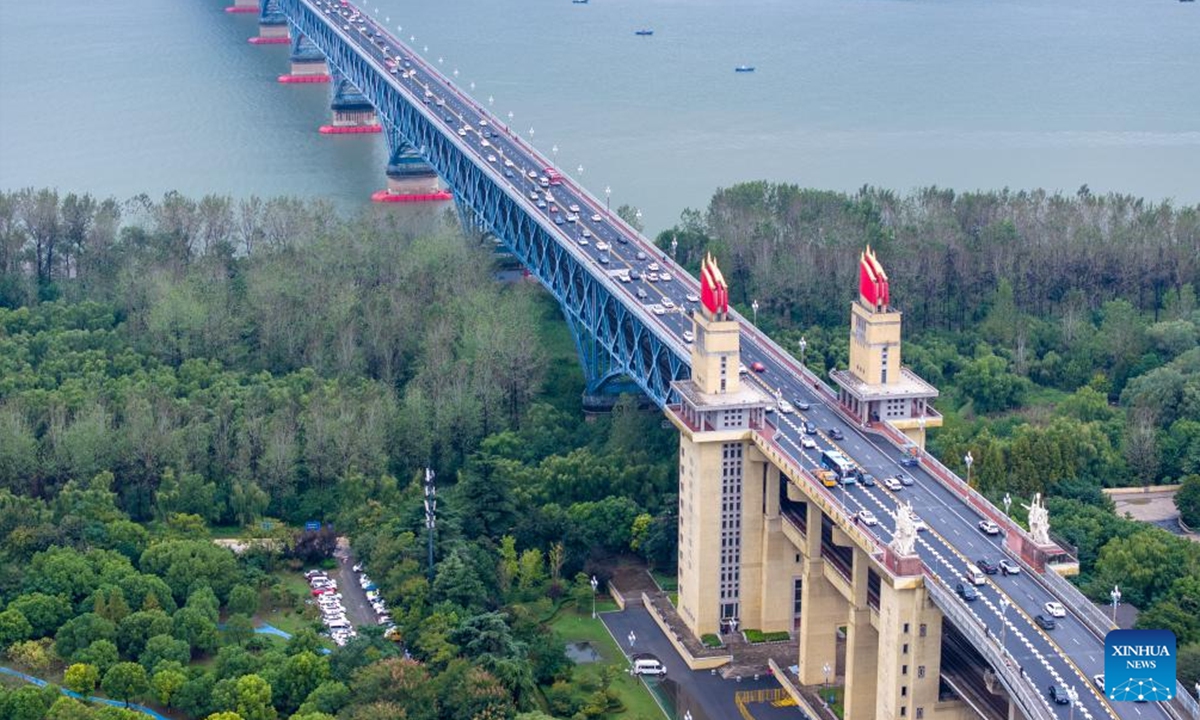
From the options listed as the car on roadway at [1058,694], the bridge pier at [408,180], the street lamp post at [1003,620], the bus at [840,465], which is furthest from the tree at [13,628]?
the bridge pier at [408,180]

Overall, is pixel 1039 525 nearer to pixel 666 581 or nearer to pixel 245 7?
pixel 666 581

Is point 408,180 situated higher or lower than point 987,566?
higher

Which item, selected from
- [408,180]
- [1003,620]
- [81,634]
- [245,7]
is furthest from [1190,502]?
[245,7]

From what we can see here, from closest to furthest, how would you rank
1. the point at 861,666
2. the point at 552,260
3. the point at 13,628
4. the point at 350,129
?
the point at 861,666, the point at 13,628, the point at 552,260, the point at 350,129

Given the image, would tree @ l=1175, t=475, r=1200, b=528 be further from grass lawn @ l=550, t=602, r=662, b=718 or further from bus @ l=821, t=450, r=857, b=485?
grass lawn @ l=550, t=602, r=662, b=718

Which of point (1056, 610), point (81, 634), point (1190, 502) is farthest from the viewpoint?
point (1190, 502)

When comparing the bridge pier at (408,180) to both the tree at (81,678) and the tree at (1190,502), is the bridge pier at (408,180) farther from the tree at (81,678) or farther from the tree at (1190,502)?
the tree at (81,678)

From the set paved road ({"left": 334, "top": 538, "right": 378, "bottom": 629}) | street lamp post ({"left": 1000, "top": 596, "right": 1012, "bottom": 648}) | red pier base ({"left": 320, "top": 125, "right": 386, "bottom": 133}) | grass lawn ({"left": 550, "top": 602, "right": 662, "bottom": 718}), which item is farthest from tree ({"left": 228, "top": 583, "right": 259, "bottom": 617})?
red pier base ({"left": 320, "top": 125, "right": 386, "bottom": 133})
